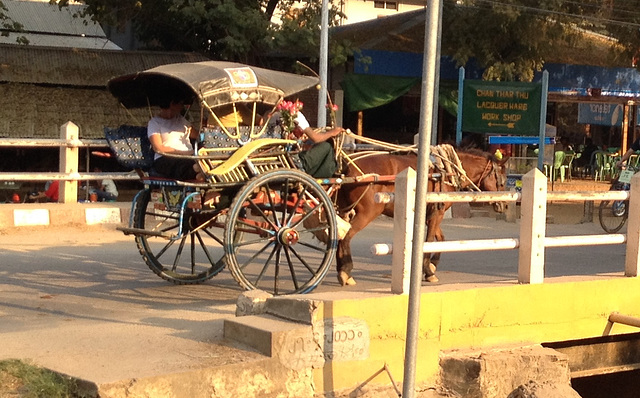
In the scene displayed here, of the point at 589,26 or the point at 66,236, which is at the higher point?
the point at 589,26

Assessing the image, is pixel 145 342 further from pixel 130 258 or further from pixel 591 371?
pixel 130 258

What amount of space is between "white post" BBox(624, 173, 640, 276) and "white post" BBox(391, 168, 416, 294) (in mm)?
2584

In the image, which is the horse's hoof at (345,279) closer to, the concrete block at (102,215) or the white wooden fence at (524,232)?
the white wooden fence at (524,232)

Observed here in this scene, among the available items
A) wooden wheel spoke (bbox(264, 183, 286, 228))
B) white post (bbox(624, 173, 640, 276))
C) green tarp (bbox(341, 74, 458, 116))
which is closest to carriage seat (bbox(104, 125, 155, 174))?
wooden wheel spoke (bbox(264, 183, 286, 228))

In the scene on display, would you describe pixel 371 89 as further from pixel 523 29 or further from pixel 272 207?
pixel 272 207

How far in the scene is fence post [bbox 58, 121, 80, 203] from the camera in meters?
13.9

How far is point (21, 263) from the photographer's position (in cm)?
1107

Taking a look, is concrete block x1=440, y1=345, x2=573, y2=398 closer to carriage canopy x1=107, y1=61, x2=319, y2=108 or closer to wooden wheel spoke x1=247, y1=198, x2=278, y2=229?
wooden wheel spoke x1=247, y1=198, x2=278, y2=229

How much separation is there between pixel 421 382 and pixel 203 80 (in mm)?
3284

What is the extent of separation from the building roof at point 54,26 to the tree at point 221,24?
3.17 ft

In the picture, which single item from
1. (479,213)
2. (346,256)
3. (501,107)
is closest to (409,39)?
(501,107)

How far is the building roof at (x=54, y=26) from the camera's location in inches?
932

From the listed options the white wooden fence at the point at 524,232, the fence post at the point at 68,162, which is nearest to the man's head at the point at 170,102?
the white wooden fence at the point at 524,232

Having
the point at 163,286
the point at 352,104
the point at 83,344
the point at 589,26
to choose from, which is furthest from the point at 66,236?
the point at 589,26
